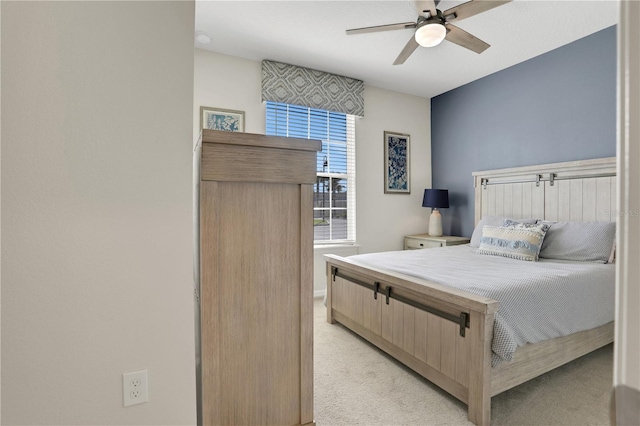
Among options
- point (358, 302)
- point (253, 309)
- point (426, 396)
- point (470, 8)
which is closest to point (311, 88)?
point (470, 8)

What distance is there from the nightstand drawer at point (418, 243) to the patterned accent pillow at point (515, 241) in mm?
1008

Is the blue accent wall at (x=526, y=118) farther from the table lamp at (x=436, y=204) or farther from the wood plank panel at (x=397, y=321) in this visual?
the wood plank panel at (x=397, y=321)

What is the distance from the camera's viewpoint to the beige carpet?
1694 mm

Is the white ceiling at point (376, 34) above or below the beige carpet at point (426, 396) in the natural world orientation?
above

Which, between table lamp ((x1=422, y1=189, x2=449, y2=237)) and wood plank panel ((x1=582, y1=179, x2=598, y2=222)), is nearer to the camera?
wood plank panel ((x1=582, y1=179, x2=598, y2=222))

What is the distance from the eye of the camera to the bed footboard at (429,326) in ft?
5.30

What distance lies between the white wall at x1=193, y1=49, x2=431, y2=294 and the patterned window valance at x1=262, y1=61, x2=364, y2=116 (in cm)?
15

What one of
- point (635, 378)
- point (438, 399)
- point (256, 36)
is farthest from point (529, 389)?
point (256, 36)

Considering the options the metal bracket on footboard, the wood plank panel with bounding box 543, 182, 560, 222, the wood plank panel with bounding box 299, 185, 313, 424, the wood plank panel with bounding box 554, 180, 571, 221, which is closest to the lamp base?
the wood plank panel with bounding box 543, 182, 560, 222

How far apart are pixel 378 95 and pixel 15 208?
4.18m

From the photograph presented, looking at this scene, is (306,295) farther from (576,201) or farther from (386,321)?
(576,201)

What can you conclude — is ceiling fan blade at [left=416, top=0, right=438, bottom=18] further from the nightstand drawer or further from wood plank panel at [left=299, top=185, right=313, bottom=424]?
the nightstand drawer

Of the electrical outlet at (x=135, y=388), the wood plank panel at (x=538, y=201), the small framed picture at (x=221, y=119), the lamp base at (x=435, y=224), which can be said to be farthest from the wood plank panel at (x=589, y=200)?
the electrical outlet at (x=135, y=388)

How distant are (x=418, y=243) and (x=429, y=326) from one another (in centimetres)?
258
